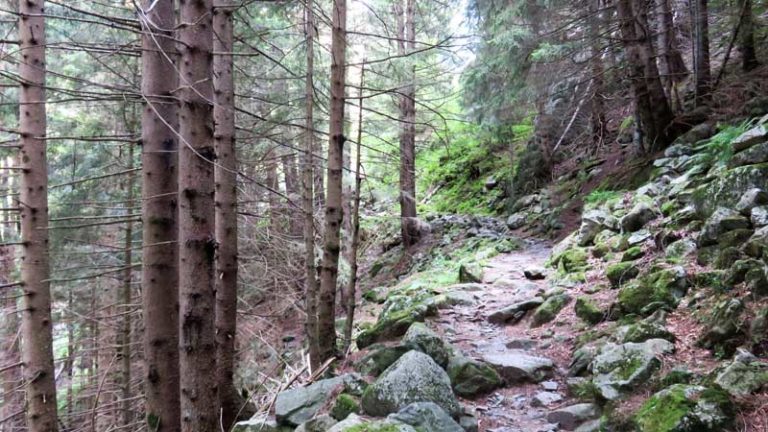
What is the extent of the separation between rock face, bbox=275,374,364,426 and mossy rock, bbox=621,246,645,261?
3.64 metres

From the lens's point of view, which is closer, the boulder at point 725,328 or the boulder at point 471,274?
the boulder at point 725,328

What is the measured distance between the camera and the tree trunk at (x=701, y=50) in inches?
323

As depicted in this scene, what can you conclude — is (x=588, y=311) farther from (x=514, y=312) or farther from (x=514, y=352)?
(x=514, y=312)

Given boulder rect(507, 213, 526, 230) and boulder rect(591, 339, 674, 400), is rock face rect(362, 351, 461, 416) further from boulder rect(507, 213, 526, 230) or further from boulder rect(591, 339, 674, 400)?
boulder rect(507, 213, 526, 230)

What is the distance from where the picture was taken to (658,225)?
6027 millimetres

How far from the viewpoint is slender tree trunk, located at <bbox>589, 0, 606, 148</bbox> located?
916cm

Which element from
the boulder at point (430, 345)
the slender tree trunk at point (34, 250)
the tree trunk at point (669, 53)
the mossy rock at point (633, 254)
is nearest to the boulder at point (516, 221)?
the tree trunk at point (669, 53)

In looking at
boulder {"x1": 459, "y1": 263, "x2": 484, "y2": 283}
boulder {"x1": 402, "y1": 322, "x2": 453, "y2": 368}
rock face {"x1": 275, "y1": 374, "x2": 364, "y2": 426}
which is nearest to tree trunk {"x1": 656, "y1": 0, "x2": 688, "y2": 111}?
boulder {"x1": 459, "y1": 263, "x2": 484, "y2": 283}

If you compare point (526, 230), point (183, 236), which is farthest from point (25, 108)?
point (526, 230)

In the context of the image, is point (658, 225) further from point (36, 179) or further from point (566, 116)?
point (566, 116)

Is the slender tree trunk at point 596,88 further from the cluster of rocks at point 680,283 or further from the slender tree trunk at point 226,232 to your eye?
the slender tree trunk at point 226,232

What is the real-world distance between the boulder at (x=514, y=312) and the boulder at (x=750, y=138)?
2.94 meters

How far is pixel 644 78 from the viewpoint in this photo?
26.7ft

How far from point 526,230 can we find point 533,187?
2543mm
